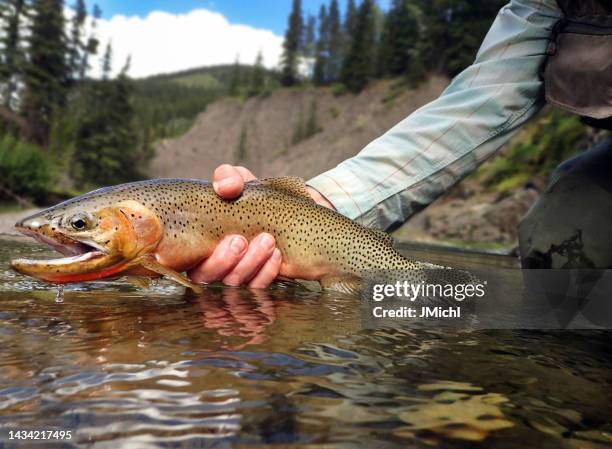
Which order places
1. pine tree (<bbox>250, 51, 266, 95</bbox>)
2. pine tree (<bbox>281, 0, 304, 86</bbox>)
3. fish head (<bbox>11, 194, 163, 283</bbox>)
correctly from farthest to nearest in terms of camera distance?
pine tree (<bbox>281, 0, 304, 86</bbox>)
pine tree (<bbox>250, 51, 266, 95</bbox>)
fish head (<bbox>11, 194, 163, 283</bbox>)

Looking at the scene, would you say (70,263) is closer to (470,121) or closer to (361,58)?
(470,121)

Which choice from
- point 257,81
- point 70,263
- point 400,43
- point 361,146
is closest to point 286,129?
point 257,81

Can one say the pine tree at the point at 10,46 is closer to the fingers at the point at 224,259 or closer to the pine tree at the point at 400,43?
the pine tree at the point at 400,43

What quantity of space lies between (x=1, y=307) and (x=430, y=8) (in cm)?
5637

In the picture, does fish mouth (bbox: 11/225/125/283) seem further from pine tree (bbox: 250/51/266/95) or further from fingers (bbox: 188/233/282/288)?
pine tree (bbox: 250/51/266/95)

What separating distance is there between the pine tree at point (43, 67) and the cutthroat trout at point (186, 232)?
42.6 m

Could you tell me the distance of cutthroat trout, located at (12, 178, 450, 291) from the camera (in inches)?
90.7

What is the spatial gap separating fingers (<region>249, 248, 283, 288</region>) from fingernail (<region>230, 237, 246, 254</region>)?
0.21m

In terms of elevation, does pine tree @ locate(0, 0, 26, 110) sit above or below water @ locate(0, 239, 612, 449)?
above

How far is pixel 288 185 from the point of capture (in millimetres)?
2936

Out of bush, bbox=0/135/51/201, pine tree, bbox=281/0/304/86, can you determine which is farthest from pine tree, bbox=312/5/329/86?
bush, bbox=0/135/51/201

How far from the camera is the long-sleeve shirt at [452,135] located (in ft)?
9.32

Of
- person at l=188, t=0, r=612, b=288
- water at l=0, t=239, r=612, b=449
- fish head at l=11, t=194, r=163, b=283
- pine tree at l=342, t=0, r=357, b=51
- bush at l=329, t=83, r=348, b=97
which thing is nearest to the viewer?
water at l=0, t=239, r=612, b=449

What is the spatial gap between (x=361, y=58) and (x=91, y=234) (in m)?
60.9
